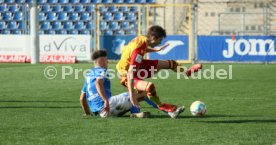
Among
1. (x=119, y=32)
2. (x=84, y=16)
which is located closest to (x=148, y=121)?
(x=119, y=32)

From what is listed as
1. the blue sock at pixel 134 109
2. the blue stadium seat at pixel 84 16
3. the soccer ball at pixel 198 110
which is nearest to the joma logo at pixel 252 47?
the blue stadium seat at pixel 84 16

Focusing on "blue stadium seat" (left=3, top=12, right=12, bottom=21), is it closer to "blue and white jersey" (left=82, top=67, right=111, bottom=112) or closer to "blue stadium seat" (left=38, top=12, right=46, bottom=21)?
"blue stadium seat" (left=38, top=12, right=46, bottom=21)

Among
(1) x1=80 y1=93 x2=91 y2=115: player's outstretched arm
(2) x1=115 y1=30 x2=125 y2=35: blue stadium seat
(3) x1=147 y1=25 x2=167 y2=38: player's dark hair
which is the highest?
(3) x1=147 y1=25 x2=167 y2=38: player's dark hair

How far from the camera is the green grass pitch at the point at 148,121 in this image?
7363 mm

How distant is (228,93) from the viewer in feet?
48.0

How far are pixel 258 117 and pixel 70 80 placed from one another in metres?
10.1

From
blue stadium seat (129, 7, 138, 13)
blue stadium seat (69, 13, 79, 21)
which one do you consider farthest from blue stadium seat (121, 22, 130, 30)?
blue stadium seat (69, 13, 79, 21)

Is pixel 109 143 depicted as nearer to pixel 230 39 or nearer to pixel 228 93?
pixel 228 93

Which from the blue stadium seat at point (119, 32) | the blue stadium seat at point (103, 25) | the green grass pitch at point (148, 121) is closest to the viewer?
the green grass pitch at point (148, 121)

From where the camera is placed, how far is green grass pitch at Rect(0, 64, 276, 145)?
736 centimetres

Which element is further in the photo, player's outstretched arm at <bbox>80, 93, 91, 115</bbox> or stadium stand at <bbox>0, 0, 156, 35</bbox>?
stadium stand at <bbox>0, 0, 156, 35</bbox>

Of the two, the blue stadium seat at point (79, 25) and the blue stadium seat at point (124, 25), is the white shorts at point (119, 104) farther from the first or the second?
the blue stadium seat at point (79, 25)

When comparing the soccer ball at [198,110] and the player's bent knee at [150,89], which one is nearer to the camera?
the player's bent knee at [150,89]

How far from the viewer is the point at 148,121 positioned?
Result: 923 cm
